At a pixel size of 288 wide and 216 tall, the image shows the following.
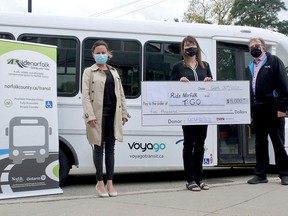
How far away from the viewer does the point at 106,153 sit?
6.20 meters

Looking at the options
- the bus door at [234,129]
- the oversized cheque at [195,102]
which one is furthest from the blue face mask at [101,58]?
the bus door at [234,129]

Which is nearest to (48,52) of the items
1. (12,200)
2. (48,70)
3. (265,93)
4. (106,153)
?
(48,70)

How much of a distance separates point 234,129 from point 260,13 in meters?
46.3

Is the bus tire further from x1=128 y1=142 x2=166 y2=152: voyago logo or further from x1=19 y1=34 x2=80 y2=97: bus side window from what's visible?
x1=128 y1=142 x2=166 y2=152: voyago logo

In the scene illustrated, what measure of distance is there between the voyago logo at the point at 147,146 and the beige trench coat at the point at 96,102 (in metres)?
1.26

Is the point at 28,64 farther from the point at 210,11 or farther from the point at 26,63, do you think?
the point at 210,11

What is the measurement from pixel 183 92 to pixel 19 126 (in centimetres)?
235

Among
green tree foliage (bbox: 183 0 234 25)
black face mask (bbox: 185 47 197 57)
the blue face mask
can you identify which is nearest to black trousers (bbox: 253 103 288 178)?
black face mask (bbox: 185 47 197 57)

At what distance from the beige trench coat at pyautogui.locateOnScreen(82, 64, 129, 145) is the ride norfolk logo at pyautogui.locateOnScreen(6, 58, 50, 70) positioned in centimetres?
69

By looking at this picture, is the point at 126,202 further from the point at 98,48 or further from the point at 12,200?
the point at 98,48

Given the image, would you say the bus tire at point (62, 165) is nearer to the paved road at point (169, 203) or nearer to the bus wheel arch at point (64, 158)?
the bus wheel arch at point (64, 158)

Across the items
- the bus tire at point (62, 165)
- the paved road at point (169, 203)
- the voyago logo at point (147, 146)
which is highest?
the voyago logo at point (147, 146)

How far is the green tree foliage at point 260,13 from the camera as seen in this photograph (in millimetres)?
49531

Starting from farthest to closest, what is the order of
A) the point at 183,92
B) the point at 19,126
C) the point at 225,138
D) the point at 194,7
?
1. the point at 194,7
2. the point at 225,138
3. the point at 183,92
4. the point at 19,126
